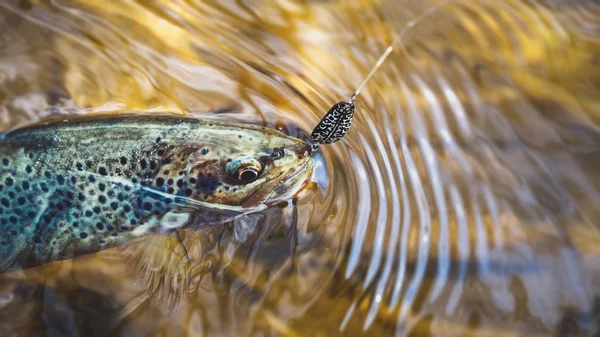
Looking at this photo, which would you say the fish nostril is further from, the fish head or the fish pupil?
the fish pupil

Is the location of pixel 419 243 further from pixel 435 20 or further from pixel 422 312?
pixel 435 20

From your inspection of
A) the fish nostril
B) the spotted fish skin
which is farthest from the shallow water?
the fish nostril

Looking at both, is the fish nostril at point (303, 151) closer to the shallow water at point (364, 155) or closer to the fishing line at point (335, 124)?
the fishing line at point (335, 124)

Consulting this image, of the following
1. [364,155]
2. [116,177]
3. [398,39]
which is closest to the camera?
[116,177]

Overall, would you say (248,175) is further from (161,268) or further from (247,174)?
(161,268)

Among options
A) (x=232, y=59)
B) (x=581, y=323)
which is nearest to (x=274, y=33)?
(x=232, y=59)

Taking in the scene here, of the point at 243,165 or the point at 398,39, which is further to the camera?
the point at 398,39

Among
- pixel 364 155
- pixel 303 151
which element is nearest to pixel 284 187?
pixel 303 151
